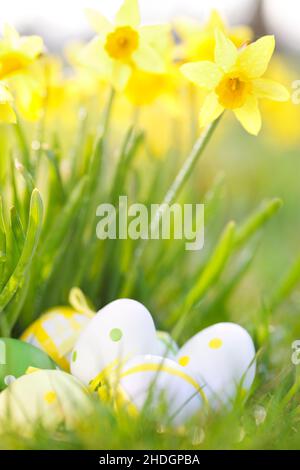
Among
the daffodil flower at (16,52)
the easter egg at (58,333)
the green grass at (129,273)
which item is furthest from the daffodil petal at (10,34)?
the easter egg at (58,333)

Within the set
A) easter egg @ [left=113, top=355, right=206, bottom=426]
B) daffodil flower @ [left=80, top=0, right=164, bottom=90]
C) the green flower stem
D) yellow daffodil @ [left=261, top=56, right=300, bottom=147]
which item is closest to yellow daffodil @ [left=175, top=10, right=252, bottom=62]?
daffodil flower @ [left=80, top=0, right=164, bottom=90]

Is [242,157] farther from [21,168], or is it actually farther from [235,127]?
[21,168]

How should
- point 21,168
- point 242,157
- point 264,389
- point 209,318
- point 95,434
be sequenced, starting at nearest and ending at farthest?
point 95,434 < point 21,168 < point 264,389 < point 209,318 < point 242,157

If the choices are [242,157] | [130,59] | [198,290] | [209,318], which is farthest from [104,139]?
[242,157]

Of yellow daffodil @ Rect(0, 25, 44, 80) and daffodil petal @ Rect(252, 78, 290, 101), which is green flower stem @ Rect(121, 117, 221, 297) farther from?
yellow daffodil @ Rect(0, 25, 44, 80)

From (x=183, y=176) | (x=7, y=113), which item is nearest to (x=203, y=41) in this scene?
(x=183, y=176)

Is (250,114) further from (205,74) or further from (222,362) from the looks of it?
(222,362)
